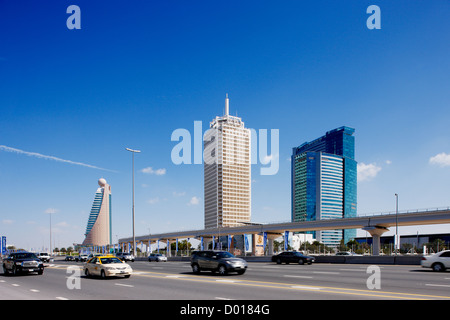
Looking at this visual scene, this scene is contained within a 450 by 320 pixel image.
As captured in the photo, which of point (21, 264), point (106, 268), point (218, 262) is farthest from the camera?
point (21, 264)

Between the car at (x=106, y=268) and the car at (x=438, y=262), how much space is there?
20309 millimetres

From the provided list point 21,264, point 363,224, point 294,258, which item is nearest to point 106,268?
point 21,264

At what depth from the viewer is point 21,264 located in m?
25.8

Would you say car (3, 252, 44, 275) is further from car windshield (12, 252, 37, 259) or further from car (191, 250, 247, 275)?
car (191, 250, 247, 275)

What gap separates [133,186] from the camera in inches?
2142

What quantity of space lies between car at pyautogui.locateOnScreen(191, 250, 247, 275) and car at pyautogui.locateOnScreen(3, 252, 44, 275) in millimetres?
10496

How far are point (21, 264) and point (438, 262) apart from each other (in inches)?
1103

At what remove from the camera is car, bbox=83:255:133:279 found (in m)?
22.3

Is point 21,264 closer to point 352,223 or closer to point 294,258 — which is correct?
point 294,258

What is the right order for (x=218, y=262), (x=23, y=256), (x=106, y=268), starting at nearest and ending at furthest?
1. (x=106, y=268)
2. (x=218, y=262)
3. (x=23, y=256)
